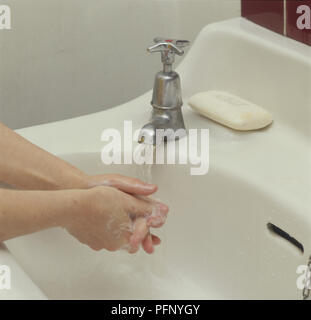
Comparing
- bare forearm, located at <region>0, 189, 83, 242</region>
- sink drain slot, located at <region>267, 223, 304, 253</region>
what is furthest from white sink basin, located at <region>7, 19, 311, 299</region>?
bare forearm, located at <region>0, 189, 83, 242</region>

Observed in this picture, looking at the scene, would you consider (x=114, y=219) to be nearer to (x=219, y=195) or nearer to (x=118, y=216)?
(x=118, y=216)

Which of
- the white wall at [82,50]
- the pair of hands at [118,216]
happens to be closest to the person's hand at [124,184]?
the pair of hands at [118,216]

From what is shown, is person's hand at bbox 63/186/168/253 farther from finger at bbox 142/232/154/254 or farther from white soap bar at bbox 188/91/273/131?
white soap bar at bbox 188/91/273/131

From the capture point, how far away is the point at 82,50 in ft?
3.68

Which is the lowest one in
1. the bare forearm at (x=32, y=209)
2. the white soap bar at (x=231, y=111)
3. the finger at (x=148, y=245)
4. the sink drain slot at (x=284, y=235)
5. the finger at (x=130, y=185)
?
the finger at (x=148, y=245)

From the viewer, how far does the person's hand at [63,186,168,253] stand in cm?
75

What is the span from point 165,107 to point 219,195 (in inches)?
5.2

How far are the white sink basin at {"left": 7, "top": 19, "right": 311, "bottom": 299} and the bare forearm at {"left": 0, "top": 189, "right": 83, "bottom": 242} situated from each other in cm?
12

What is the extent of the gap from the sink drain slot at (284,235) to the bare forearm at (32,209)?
22 cm

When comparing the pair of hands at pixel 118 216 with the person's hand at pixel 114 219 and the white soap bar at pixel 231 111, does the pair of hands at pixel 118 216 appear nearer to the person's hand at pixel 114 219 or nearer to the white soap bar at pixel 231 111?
the person's hand at pixel 114 219

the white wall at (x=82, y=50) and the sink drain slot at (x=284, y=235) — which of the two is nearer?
the sink drain slot at (x=284, y=235)

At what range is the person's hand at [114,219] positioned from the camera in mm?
746
